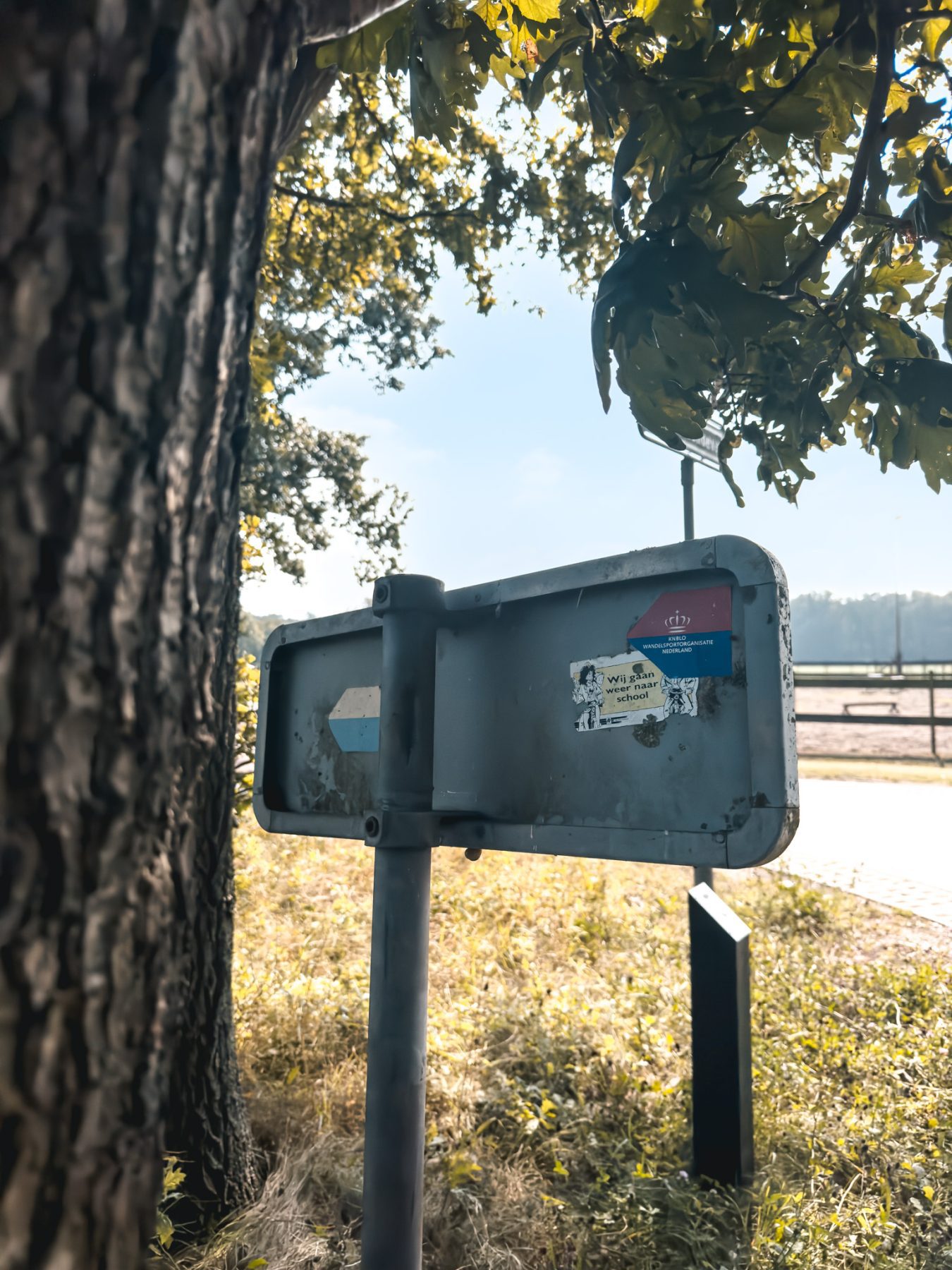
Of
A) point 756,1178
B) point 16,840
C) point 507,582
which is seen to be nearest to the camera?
point 16,840

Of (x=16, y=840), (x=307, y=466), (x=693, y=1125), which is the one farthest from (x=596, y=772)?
(x=307, y=466)

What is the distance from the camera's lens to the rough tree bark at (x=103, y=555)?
71 cm

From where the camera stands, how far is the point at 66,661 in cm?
73

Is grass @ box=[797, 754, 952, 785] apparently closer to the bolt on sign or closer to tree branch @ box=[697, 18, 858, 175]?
tree branch @ box=[697, 18, 858, 175]

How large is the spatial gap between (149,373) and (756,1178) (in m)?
3.25

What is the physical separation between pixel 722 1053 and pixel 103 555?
2871mm

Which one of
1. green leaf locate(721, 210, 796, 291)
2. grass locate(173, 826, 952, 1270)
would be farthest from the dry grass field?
green leaf locate(721, 210, 796, 291)

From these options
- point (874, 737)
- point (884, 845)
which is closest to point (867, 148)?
point (884, 845)

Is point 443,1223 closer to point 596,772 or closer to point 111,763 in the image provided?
point 596,772

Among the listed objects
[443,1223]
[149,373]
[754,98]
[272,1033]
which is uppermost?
[754,98]

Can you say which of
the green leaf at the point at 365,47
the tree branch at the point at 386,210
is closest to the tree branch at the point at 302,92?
the green leaf at the point at 365,47

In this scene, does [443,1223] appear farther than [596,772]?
Yes

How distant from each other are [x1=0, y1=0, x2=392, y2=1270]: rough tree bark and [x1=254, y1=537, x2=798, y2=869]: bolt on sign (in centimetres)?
67

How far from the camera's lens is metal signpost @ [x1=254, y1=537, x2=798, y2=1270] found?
1188 mm
